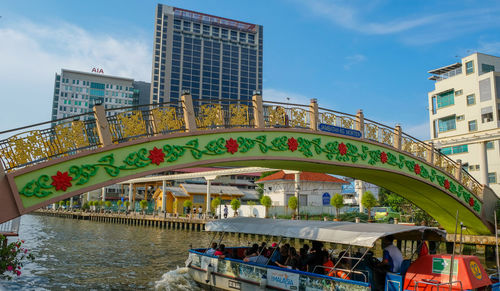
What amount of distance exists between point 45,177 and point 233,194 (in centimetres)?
4531

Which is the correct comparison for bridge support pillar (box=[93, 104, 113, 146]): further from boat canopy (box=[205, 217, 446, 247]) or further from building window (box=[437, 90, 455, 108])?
building window (box=[437, 90, 455, 108])

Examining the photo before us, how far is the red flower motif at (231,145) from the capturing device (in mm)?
11870

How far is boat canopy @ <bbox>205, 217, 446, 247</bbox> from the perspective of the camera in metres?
9.52

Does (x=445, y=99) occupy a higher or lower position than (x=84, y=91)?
lower

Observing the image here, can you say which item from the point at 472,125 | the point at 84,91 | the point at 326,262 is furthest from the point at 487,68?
the point at 84,91

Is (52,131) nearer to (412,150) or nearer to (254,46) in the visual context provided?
(412,150)

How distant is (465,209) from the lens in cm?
1941

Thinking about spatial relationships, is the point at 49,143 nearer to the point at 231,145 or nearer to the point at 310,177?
the point at 231,145

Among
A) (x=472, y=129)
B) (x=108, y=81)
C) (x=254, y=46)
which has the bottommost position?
(x=472, y=129)

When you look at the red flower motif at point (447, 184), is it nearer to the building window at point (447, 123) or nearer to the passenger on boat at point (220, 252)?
the passenger on boat at point (220, 252)

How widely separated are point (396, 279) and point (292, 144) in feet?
17.9

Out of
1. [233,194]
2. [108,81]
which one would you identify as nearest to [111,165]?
[233,194]

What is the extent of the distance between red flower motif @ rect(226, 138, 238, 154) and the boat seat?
550cm

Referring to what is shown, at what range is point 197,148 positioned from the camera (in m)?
11.3
